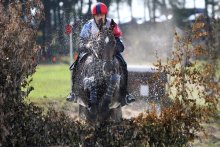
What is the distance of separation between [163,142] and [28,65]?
2.25m

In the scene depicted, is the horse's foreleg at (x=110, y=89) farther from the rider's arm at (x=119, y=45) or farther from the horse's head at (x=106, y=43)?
the rider's arm at (x=119, y=45)

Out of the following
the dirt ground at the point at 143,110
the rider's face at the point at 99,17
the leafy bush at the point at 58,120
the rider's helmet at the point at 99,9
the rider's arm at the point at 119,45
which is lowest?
the dirt ground at the point at 143,110

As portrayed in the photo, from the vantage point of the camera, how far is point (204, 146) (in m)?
8.83

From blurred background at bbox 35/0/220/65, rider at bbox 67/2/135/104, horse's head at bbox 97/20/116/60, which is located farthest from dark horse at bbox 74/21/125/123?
blurred background at bbox 35/0/220/65

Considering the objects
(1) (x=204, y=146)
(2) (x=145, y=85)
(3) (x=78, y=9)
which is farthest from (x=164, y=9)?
(1) (x=204, y=146)

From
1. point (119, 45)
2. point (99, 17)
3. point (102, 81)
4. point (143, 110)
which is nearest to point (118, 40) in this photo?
point (119, 45)

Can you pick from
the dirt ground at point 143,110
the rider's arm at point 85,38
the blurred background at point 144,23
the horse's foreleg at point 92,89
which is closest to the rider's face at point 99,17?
the rider's arm at point 85,38

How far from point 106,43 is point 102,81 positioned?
1.74ft

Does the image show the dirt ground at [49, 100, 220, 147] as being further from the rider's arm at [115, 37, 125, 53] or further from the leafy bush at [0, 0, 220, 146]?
the rider's arm at [115, 37, 125, 53]

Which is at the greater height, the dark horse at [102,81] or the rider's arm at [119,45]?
the rider's arm at [119,45]

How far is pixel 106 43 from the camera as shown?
6488 millimetres

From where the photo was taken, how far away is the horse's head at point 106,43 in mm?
6445

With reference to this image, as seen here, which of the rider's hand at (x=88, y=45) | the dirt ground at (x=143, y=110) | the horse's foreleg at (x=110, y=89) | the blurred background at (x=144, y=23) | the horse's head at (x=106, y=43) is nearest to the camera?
the horse's head at (x=106, y=43)

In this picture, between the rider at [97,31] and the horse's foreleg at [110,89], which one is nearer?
the horse's foreleg at [110,89]
